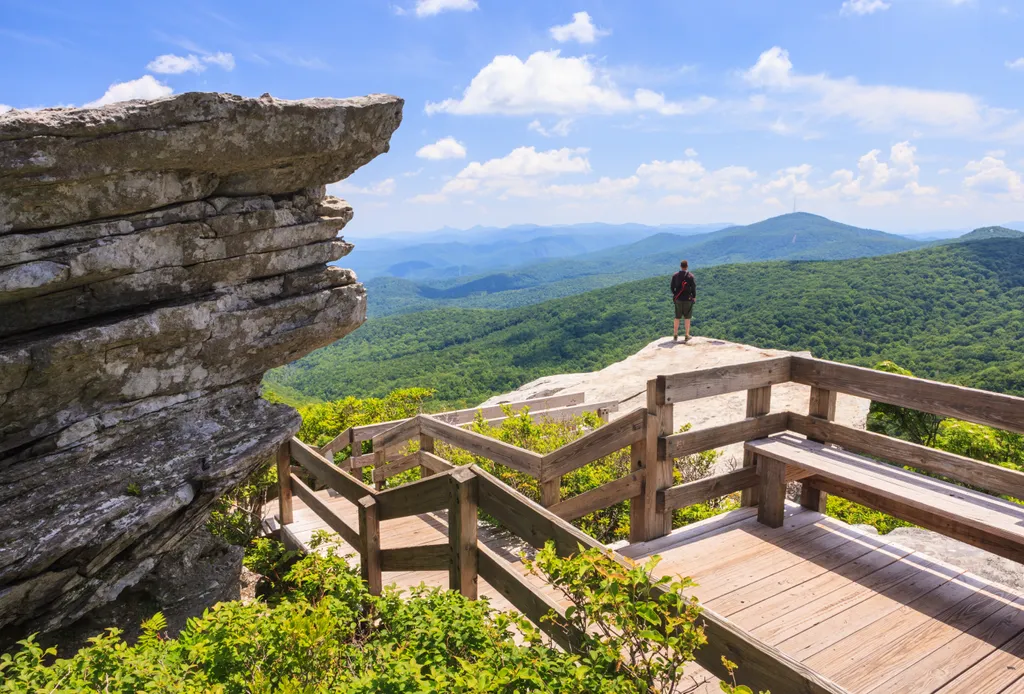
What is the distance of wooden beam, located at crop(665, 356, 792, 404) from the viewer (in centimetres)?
496

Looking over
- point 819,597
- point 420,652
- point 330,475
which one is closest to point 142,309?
point 330,475

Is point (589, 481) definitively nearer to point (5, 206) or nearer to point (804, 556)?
point (804, 556)

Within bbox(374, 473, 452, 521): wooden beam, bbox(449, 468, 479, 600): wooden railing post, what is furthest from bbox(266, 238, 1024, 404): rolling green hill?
bbox(449, 468, 479, 600): wooden railing post

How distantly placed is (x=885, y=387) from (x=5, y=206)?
6861 mm

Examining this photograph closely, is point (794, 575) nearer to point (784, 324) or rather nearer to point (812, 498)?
point (812, 498)

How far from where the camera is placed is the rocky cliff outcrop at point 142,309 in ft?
15.4

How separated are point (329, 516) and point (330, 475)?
427 mm

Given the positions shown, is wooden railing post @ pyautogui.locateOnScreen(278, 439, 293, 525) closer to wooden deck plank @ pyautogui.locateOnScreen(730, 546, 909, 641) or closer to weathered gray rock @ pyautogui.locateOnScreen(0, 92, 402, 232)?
weathered gray rock @ pyautogui.locateOnScreen(0, 92, 402, 232)

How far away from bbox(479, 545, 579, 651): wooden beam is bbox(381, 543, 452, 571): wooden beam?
1.46ft

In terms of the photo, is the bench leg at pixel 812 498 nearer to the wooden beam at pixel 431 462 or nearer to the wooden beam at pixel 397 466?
the wooden beam at pixel 431 462

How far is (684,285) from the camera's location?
16.9m

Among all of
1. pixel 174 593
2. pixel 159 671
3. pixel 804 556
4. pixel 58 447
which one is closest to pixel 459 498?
pixel 159 671

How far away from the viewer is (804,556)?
15.7ft

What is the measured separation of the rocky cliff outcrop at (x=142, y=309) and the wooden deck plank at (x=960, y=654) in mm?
5433
